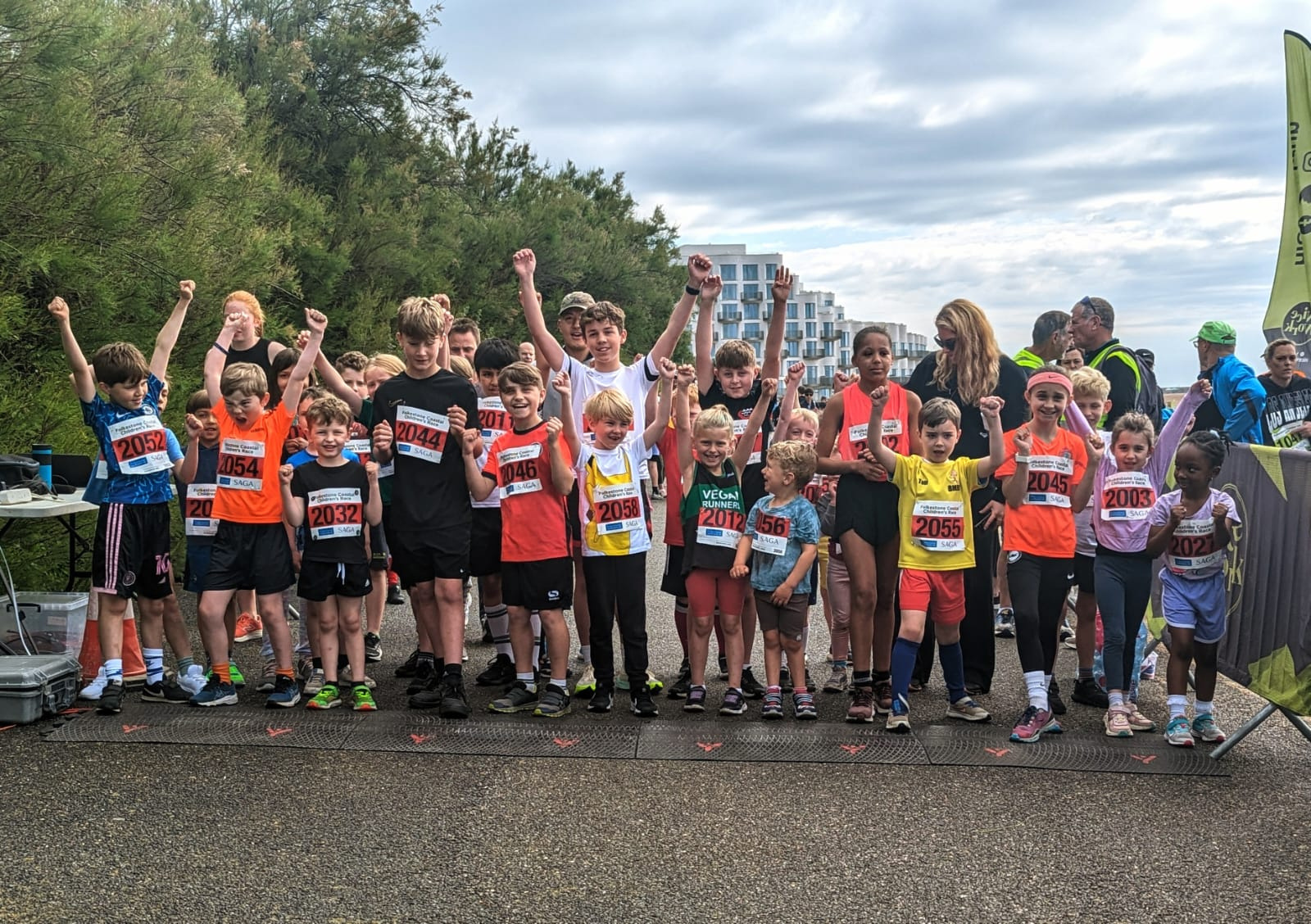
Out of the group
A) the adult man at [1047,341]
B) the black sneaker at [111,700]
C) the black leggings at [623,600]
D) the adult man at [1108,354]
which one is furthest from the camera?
the adult man at [1047,341]

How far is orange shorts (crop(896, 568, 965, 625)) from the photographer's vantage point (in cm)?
616

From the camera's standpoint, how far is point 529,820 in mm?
4809

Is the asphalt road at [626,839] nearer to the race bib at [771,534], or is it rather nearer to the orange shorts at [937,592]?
the orange shorts at [937,592]

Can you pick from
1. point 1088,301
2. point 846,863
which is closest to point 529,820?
point 846,863

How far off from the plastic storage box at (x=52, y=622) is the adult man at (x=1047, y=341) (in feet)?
21.2

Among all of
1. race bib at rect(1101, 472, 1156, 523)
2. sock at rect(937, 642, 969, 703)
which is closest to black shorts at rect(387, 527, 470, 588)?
sock at rect(937, 642, 969, 703)

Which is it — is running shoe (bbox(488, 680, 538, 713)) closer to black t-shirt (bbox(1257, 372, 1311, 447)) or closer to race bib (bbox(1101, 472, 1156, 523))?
race bib (bbox(1101, 472, 1156, 523))

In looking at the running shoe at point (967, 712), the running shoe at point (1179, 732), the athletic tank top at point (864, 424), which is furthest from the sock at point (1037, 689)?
the athletic tank top at point (864, 424)

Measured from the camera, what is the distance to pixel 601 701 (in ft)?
21.4

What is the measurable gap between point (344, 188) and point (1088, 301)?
1899cm

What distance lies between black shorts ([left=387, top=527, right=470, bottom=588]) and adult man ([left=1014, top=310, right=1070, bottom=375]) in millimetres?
4520

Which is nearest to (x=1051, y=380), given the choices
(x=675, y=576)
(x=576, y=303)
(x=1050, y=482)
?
(x=1050, y=482)

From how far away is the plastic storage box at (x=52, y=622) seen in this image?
7051 mm

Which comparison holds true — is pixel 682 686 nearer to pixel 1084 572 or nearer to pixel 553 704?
pixel 553 704
